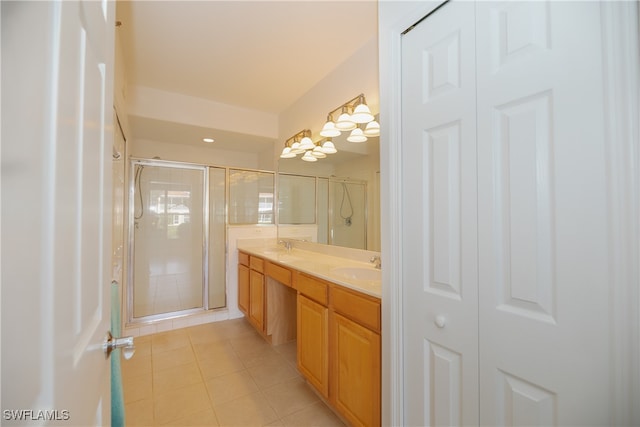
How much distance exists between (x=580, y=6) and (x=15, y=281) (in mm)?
1234

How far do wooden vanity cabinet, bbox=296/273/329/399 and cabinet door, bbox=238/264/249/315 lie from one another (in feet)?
4.12

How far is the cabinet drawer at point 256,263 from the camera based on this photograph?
2626 mm

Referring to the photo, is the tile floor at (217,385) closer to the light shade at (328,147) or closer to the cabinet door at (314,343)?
the cabinet door at (314,343)

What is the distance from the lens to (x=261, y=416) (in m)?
1.62

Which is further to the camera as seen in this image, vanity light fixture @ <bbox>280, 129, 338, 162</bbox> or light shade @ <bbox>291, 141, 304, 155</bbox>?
light shade @ <bbox>291, 141, 304, 155</bbox>

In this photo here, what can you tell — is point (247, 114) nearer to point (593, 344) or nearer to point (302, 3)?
point (302, 3)

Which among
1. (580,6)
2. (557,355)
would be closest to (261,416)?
(557,355)

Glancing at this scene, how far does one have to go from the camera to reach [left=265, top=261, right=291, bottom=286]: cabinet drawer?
210 centimetres

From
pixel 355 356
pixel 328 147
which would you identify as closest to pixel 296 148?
pixel 328 147

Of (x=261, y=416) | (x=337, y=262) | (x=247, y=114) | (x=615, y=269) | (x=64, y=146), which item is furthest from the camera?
(x=247, y=114)

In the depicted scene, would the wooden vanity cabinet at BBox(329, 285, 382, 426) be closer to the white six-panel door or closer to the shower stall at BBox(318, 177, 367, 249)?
the white six-panel door

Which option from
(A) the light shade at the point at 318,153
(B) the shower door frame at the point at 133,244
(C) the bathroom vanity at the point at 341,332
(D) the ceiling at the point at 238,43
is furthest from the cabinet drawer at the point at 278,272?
(D) the ceiling at the point at 238,43

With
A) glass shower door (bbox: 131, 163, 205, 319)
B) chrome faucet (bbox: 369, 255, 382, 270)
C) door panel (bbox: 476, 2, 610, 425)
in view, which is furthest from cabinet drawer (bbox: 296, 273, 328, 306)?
glass shower door (bbox: 131, 163, 205, 319)

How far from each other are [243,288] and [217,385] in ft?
4.04
